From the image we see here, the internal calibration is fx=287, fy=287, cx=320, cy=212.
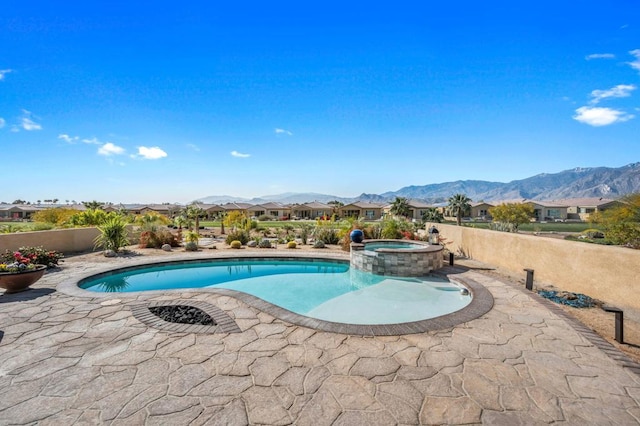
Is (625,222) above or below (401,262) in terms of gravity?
above

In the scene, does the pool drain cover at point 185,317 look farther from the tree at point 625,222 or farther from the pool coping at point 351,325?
the tree at point 625,222

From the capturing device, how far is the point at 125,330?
4402mm

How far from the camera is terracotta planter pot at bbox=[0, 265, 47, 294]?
612 cm

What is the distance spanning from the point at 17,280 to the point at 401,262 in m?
9.64

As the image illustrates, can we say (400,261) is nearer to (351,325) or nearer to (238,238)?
(351,325)

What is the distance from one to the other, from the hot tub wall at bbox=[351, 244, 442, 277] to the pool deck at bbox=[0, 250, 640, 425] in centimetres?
405

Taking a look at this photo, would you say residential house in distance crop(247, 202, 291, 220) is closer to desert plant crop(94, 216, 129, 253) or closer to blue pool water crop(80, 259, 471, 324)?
desert plant crop(94, 216, 129, 253)

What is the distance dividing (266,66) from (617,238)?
1621 cm

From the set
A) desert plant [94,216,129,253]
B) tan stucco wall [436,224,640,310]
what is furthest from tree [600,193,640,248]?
desert plant [94,216,129,253]

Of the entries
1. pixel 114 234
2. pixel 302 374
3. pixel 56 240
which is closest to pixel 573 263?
pixel 302 374

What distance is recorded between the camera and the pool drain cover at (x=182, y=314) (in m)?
4.90

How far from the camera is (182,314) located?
5.20 meters

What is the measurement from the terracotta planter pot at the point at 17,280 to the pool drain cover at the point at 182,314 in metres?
3.40

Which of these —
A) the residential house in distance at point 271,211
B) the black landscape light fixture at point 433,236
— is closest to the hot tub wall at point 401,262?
the black landscape light fixture at point 433,236
